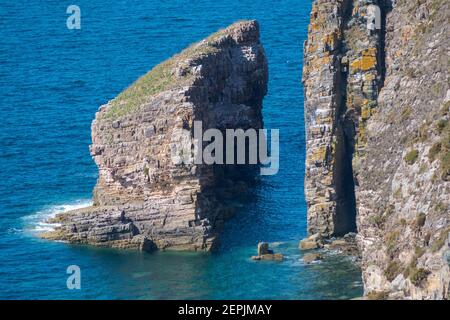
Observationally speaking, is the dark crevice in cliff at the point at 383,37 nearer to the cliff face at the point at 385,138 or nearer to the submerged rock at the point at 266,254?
the cliff face at the point at 385,138

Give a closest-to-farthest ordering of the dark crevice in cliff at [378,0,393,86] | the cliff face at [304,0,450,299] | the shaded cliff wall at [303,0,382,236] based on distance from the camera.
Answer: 1. the cliff face at [304,0,450,299]
2. the dark crevice in cliff at [378,0,393,86]
3. the shaded cliff wall at [303,0,382,236]

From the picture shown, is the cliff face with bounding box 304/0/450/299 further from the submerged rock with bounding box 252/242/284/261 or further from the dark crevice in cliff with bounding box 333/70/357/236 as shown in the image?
the submerged rock with bounding box 252/242/284/261

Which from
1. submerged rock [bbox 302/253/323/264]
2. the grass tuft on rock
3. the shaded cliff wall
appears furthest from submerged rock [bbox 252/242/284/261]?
the grass tuft on rock

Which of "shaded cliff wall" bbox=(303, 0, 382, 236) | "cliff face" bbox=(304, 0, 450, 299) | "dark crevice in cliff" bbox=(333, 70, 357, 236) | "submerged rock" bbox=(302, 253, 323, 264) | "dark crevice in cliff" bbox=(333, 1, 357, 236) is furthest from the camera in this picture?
"dark crevice in cliff" bbox=(333, 70, 357, 236)

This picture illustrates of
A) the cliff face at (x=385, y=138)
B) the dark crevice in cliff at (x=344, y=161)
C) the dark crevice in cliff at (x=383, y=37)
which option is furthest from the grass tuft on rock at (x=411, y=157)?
the dark crevice in cliff at (x=344, y=161)

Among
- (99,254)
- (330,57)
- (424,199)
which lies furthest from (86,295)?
(424,199)

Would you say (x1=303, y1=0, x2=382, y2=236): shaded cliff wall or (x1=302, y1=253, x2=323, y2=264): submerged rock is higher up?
(x1=303, y1=0, x2=382, y2=236): shaded cliff wall

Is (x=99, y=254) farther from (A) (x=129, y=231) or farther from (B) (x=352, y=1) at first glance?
(B) (x=352, y=1)

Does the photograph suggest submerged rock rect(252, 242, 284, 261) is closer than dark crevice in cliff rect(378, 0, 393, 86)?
Yes

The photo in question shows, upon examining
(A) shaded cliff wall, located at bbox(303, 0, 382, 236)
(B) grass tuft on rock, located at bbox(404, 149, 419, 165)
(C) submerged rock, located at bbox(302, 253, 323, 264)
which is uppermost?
(A) shaded cliff wall, located at bbox(303, 0, 382, 236)
